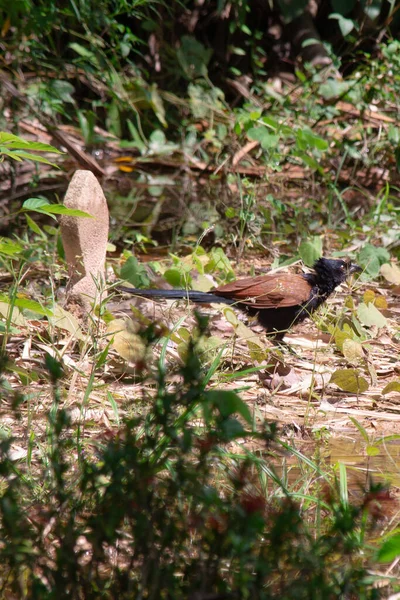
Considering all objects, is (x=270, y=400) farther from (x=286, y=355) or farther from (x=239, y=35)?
(x=239, y=35)

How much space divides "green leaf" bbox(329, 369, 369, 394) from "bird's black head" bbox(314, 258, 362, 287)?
1002mm

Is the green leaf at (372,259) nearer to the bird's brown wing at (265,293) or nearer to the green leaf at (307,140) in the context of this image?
the bird's brown wing at (265,293)

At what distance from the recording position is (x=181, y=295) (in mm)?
4125

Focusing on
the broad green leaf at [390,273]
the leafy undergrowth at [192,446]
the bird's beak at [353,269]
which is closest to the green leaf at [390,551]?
the leafy undergrowth at [192,446]

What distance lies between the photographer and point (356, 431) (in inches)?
127

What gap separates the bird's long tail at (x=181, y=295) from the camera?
406 centimetres

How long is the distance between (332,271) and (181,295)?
882 mm

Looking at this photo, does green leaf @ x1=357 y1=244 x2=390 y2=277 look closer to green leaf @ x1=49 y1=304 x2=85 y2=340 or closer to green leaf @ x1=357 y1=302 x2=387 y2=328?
green leaf @ x1=357 y1=302 x2=387 y2=328

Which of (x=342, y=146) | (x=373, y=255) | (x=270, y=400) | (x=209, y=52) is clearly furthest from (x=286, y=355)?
(x=209, y=52)

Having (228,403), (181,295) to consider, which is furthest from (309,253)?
(228,403)

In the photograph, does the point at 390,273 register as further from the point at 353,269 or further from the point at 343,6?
the point at 343,6

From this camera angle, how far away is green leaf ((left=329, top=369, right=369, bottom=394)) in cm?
348

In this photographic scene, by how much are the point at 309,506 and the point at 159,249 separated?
3.78 m

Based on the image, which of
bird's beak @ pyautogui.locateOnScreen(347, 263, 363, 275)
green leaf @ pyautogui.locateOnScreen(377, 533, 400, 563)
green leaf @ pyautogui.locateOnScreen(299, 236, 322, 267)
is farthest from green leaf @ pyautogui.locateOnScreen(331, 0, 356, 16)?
green leaf @ pyautogui.locateOnScreen(377, 533, 400, 563)
